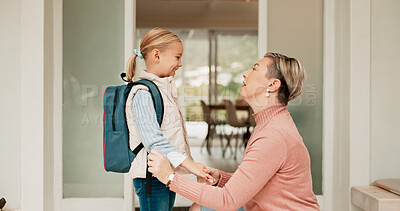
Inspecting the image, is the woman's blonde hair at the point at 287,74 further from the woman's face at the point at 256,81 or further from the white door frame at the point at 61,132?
the white door frame at the point at 61,132

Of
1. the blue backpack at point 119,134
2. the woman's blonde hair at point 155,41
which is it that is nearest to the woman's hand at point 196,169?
the blue backpack at point 119,134

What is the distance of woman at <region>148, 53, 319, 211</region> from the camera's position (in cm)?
139

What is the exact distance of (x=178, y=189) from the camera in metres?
1.40

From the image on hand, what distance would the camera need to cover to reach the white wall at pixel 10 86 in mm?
2324

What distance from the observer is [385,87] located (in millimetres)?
2428

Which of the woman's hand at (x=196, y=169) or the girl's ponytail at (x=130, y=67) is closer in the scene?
the woman's hand at (x=196, y=169)

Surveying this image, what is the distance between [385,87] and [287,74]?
48.0 inches

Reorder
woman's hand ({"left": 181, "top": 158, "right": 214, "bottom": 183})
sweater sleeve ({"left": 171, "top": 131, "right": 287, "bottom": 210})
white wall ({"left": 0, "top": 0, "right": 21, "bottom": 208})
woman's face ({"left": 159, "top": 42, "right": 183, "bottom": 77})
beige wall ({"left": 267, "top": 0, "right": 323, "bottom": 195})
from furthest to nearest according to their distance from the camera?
beige wall ({"left": 267, "top": 0, "right": 323, "bottom": 195}) < white wall ({"left": 0, "top": 0, "right": 21, "bottom": 208}) < woman's face ({"left": 159, "top": 42, "right": 183, "bottom": 77}) < woman's hand ({"left": 181, "top": 158, "right": 214, "bottom": 183}) < sweater sleeve ({"left": 171, "top": 131, "right": 287, "bottom": 210})

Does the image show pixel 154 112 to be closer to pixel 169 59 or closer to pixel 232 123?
pixel 169 59

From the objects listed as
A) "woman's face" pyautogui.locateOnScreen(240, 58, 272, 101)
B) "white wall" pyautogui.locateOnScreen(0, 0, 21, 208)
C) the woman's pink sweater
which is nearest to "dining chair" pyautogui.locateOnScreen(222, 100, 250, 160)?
"white wall" pyautogui.locateOnScreen(0, 0, 21, 208)

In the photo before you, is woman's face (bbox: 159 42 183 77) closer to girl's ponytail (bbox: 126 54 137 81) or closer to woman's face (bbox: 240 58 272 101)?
girl's ponytail (bbox: 126 54 137 81)

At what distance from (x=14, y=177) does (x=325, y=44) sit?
84.4 inches

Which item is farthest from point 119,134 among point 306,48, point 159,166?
point 306,48

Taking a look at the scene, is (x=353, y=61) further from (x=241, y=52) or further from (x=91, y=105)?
(x=241, y=52)
